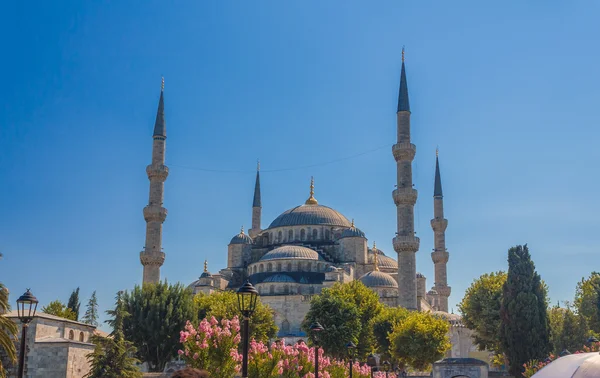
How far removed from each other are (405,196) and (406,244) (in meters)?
3.04

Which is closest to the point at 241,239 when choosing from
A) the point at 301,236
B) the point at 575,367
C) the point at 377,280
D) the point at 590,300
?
the point at 301,236

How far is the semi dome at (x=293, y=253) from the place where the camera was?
168 ft

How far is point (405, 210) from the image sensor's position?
42625mm

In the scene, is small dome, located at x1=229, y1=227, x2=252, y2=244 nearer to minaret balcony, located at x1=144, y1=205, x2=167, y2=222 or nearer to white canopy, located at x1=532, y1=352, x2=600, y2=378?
minaret balcony, located at x1=144, y1=205, x2=167, y2=222

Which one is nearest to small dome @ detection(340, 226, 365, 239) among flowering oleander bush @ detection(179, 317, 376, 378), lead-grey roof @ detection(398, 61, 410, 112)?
lead-grey roof @ detection(398, 61, 410, 112)

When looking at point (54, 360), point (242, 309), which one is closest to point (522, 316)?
point (54, 360)

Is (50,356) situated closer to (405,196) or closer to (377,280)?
(405,196)

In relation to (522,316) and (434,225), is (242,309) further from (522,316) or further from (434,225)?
(434,225)

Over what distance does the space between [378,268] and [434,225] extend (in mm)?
6216

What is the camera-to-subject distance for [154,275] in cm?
4225

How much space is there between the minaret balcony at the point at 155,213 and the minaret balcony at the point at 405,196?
14.7 meters

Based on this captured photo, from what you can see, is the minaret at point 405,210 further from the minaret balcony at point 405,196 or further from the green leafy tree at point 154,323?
the green leafy tree at point 154,323

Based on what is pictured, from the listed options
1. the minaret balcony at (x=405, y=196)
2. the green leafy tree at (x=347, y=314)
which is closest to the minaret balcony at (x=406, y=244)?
the minaret balcony at (x=405, y=196)

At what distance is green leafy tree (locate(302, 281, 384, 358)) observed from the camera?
115 ft
